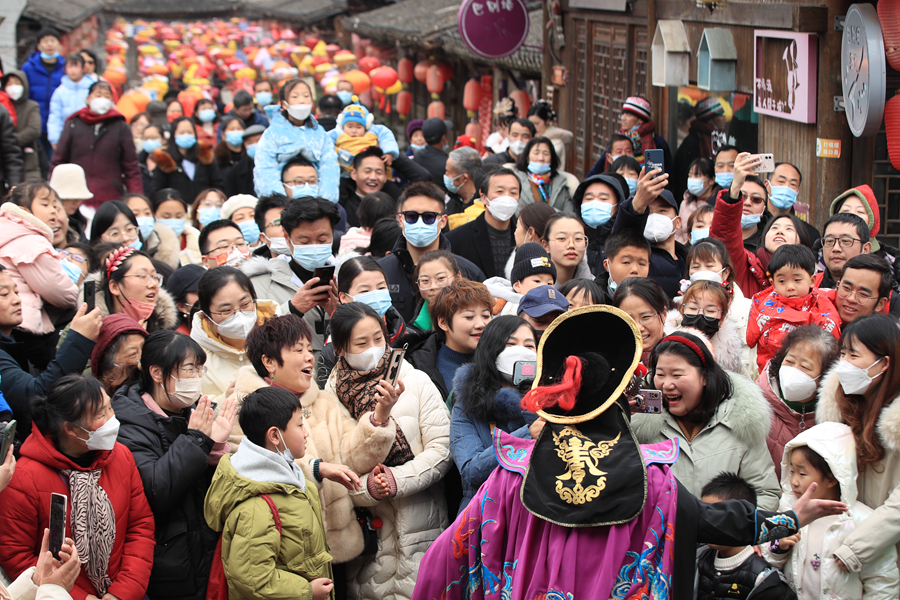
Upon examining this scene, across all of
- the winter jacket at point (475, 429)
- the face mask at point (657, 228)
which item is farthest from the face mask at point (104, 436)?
the face mask at point (657, 228)

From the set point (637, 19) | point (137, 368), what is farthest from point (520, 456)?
point (637, 19)

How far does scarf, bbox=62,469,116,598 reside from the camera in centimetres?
323

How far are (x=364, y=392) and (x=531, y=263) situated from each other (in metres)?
1.38

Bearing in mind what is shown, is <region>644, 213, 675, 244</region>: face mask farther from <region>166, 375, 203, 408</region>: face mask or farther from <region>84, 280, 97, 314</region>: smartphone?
<region>84, 280, 97, 314</region>: smartphone

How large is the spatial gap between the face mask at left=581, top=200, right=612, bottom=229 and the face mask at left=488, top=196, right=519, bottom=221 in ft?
1.80

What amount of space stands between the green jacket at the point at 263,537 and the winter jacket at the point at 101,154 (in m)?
6.06

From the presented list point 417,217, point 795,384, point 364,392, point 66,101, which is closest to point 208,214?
point 417,217

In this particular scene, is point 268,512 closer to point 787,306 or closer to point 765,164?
point 787,306

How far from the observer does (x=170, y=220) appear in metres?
7.00

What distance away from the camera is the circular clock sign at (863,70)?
5582 mm

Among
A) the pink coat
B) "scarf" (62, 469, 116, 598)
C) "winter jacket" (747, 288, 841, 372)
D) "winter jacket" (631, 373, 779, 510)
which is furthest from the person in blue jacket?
"winter jacket" (631, 373, 779, 510)

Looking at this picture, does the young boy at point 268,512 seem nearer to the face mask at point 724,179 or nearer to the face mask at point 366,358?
the face mask at point 366,358

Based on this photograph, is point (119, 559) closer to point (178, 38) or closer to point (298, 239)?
point (298, 239)

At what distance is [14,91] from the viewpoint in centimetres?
1112
